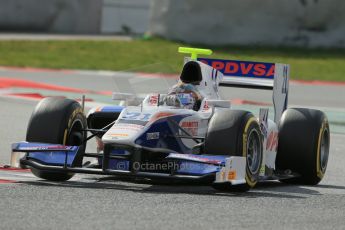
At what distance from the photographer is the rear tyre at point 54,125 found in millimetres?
9320

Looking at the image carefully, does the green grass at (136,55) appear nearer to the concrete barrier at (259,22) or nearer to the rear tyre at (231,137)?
the concrete barrier at (259,22)

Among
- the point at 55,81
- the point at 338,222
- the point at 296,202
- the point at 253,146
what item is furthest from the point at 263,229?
the point at 55,81

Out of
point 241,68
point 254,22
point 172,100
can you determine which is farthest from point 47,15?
point 172,100

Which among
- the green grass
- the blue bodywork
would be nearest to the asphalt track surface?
the blue bodywork

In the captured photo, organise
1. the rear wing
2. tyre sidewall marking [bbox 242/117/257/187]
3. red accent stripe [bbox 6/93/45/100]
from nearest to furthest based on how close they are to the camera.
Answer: tyre sidewall marking [bbox 242/117/257/187] < the rear wing < red accent stripe [bbox 6/93/45/100]

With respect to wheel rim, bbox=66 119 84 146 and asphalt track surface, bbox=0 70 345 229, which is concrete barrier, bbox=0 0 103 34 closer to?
asphalt track surface, bbox=0 70 345 229

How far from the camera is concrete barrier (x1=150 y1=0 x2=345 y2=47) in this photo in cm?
2895

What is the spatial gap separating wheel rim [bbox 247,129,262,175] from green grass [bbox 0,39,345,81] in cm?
1496

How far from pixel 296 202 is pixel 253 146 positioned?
1034 millimetres

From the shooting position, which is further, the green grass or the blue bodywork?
the green grass

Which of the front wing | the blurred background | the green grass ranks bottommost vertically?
the front wing

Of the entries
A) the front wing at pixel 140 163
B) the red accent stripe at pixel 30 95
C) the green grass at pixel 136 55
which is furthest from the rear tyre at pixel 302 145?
the green grass at pixel 136 55

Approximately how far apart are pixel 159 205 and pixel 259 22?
21502 millimetres

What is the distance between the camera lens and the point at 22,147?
9.17 m
